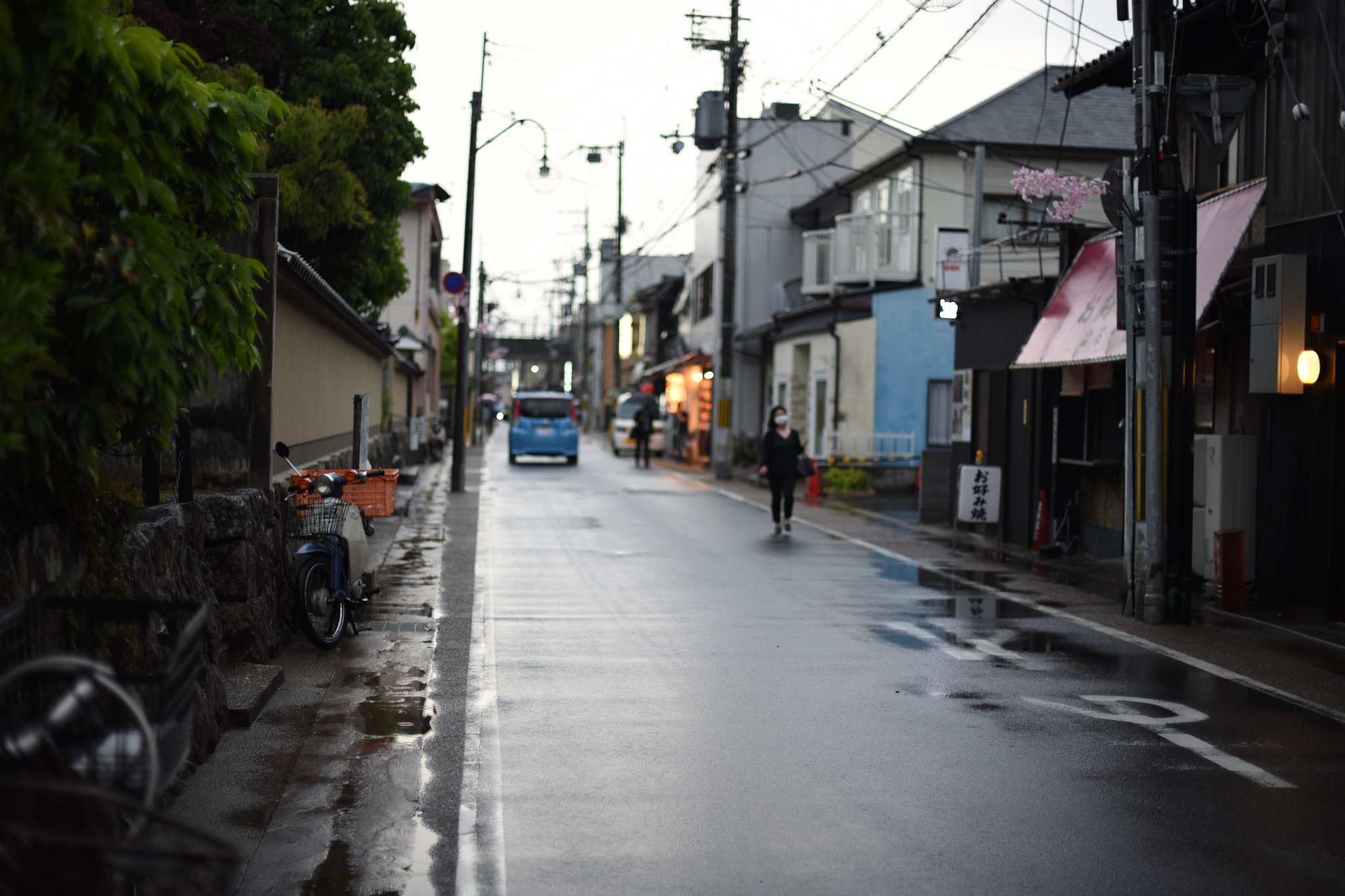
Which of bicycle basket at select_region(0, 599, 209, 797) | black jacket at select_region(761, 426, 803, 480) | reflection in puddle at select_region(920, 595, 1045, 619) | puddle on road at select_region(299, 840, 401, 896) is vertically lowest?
puddle on road at select_region(299, 840, 401, 896)

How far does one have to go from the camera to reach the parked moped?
9.47 meters

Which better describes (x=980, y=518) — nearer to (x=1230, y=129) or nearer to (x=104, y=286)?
(x=1230, y=129)

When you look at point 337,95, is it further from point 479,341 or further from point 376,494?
point 479,341

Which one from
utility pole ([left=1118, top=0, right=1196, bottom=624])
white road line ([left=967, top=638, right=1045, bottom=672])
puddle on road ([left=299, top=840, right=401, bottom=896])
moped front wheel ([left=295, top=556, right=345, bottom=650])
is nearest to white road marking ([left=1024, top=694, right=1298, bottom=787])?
white road line ([left=967, top=638, right=1045, bottom=672])

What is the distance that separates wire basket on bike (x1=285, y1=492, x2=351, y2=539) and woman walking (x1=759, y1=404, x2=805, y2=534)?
1001cm

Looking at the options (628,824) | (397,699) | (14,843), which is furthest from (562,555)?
(14,843)

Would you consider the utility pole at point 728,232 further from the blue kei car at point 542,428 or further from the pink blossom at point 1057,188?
the pink blossom at point 1057,188

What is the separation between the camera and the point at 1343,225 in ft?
38.9

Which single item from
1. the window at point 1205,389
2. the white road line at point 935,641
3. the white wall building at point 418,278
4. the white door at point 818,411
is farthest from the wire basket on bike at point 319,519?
the white wall building at point 418,278

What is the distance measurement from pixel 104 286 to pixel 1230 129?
35.6ft

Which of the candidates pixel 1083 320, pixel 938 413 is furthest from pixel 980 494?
pixel 938 413

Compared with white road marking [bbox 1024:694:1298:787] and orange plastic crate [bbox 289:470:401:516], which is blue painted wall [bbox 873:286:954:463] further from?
white road marking [bbox 1024:694:1298:787]

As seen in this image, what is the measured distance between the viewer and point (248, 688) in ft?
25.5

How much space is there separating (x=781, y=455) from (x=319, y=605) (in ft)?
35.8
